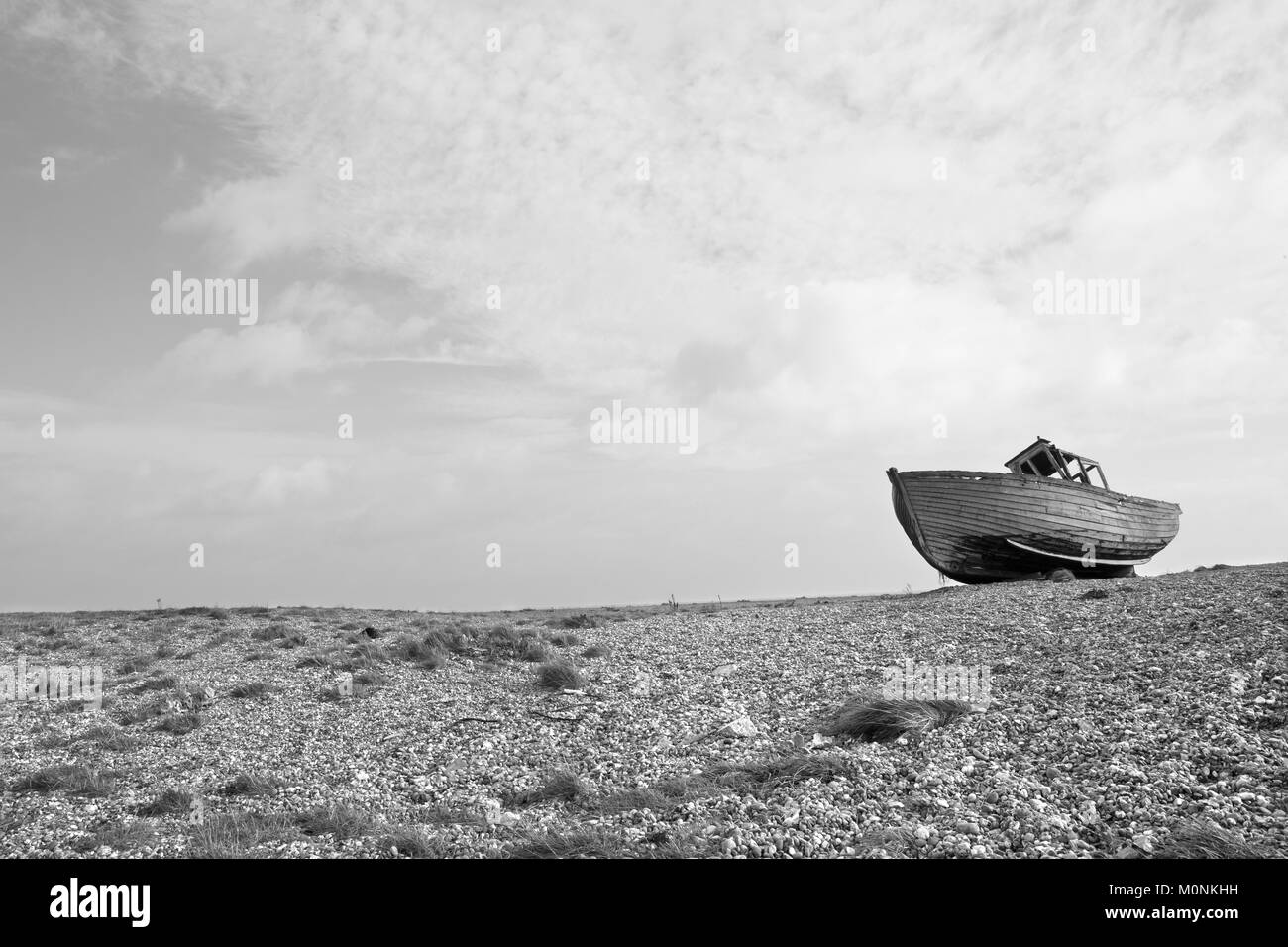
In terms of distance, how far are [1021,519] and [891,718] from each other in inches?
916

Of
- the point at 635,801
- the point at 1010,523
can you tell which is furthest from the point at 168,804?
the point at 1010,523

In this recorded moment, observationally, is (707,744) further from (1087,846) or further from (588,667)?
(588,667)

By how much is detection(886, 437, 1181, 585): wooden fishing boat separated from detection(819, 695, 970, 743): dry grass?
2183cm

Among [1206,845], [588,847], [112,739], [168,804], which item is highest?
[1206,845]

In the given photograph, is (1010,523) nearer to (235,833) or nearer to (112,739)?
(235,833)

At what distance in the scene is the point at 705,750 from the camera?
11586mm

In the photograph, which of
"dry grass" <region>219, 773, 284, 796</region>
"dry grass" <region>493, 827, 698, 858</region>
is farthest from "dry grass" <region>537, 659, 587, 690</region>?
"dry grass" <region>493, 827, 698, 858</region>

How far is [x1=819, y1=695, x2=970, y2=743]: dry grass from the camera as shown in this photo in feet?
35.8

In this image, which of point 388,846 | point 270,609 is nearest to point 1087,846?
point 388,846

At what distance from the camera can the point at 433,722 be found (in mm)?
14609

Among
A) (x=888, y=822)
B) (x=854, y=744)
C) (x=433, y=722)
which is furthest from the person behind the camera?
(x=433, y=722)

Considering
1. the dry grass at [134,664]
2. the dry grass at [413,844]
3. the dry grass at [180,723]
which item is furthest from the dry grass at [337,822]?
the dry grass at [134,664]
